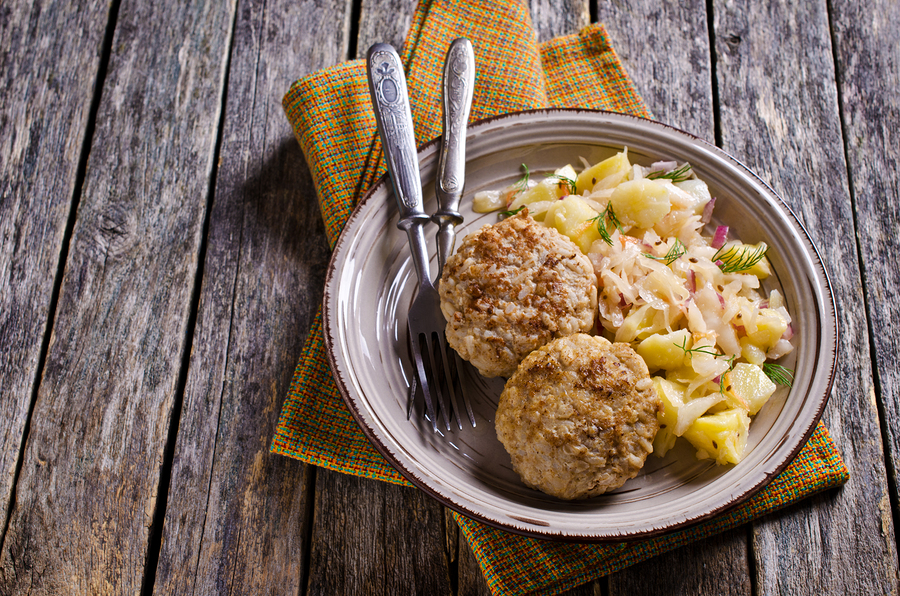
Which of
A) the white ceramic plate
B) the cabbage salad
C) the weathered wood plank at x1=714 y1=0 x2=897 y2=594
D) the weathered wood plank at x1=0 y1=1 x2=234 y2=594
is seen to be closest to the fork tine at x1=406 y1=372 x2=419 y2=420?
the white ceramic plate

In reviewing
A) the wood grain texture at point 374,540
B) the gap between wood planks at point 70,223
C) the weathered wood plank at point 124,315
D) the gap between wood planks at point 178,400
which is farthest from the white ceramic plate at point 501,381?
the gap between wood planks at point 70,223

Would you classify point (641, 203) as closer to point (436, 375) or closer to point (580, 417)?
point (580, 417)

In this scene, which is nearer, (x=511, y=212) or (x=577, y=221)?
(x=577, y=221)

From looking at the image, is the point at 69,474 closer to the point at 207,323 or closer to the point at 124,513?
the point at 124,513

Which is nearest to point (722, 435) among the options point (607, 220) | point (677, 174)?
point (607, 220)

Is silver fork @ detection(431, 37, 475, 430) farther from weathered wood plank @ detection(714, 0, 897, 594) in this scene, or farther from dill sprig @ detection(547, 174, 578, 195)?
weathered wood plank @ detection(714, 0, 897, 594)

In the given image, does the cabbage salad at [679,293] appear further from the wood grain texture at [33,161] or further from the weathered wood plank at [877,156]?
the wood grain texture at [33,161]

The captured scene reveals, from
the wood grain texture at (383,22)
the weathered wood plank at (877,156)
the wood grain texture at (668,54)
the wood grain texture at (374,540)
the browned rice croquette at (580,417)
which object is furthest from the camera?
the wood grain texture at (383,22)

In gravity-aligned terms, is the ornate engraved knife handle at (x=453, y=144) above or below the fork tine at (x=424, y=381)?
above
